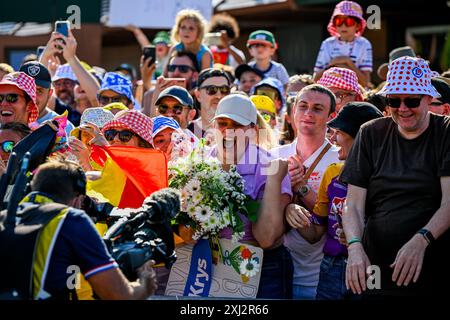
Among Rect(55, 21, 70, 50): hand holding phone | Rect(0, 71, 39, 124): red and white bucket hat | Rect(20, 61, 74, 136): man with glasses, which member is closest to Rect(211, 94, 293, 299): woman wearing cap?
Rect(0, 71, 39, 124): red and white bucket hat

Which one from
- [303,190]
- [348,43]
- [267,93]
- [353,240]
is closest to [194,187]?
[303,190]

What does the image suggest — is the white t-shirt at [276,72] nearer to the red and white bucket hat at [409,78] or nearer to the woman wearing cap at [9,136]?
the woman wearing cap at [9,136]

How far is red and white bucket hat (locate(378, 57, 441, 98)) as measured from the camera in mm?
5145

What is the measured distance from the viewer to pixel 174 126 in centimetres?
699

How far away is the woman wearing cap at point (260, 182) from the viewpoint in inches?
226

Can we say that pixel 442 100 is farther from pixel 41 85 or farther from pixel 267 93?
pixel 41 85

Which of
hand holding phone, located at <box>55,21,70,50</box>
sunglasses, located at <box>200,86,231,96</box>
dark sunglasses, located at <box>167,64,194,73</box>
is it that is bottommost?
sunglasses, located at <box>200,86,231,96</box>

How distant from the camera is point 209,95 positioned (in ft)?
26.3

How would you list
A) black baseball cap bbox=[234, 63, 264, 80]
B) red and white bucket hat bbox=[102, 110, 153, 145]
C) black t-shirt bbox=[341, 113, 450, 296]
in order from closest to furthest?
black t-shirt bbox=[341, 113, 450, 296]
red and white bucket hat bbox=[102, 110, 153, 145]
black baseball cap bbox=[234, 63, 264, 80]

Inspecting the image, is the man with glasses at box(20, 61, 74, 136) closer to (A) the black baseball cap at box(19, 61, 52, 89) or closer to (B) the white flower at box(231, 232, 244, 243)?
(A) the black baseball cap at box(19, 61, 52, 89)

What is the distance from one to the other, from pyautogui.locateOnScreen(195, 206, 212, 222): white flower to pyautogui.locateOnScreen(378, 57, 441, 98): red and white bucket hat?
132 cm

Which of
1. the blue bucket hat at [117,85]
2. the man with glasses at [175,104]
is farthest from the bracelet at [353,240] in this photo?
the blue bucket hat at [117,85]

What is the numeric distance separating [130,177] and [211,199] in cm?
60

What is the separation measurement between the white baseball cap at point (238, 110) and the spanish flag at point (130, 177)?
52cm
